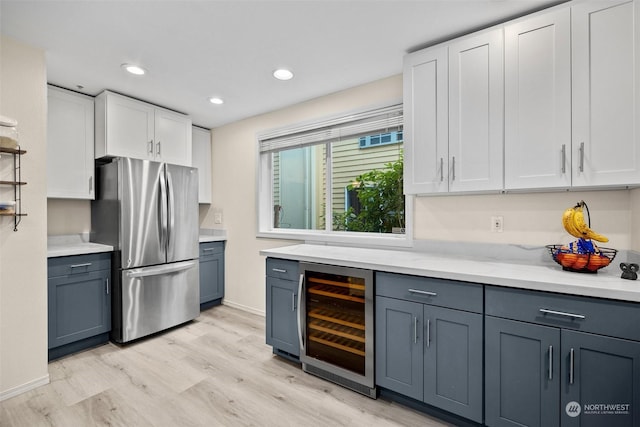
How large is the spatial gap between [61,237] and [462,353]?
363cm

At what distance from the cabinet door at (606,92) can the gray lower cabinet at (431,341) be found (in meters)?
0.91

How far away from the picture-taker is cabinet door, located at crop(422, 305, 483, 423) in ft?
5.35

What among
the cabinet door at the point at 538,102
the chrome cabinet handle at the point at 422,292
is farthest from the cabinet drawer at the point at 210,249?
the cabinet door at the point at 538,102

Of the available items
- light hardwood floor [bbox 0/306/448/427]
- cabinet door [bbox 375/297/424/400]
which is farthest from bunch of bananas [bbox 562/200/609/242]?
light hardwood floor [bbox 0/306/448/427]

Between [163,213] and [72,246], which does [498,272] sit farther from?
[72,246]

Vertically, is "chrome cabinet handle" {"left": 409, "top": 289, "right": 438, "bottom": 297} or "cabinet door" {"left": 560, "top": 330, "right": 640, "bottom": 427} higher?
"chrome cabinet handle" {"left": 409, "top": 289, "right": 438, "bottom": 297}

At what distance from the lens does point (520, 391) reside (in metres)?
1.51

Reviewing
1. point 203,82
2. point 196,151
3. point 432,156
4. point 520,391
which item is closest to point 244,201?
point 196,151

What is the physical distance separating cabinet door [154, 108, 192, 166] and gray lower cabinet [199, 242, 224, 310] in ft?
3.59

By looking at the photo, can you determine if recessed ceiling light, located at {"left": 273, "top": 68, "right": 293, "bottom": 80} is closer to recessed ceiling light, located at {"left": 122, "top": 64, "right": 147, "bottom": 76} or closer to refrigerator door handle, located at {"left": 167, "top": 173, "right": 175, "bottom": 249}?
recessed ceiling light, located at {"left": 122, "top": 64, "right": 147, "bottom": 76}

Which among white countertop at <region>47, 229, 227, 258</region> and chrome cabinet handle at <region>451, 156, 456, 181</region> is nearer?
chrome cabinet handle at <region>451, 156, 456, 181</region>

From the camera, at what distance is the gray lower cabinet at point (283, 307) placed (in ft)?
7.98

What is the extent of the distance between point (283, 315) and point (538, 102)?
2313 mm

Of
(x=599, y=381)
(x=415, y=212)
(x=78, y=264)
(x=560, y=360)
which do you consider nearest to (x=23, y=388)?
(x=78, y=264)
